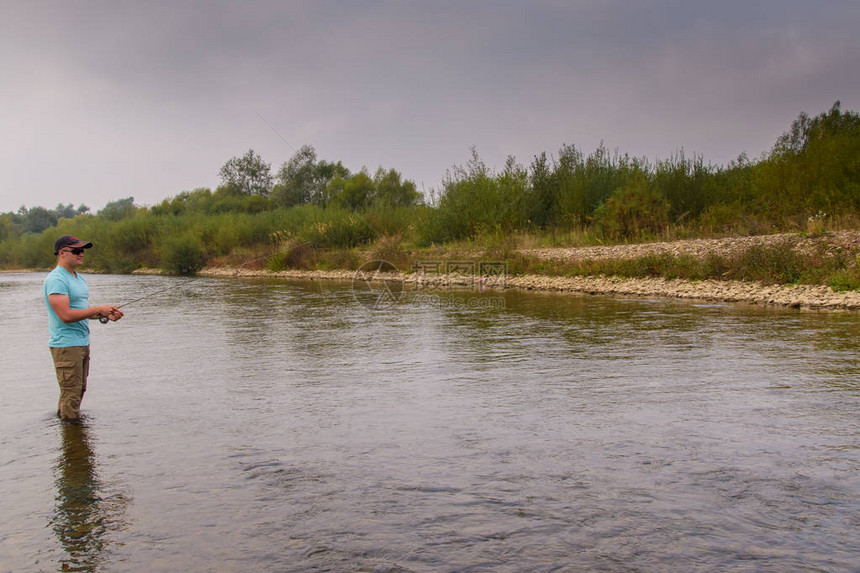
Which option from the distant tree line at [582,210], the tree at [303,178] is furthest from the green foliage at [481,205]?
the tree at [303,178]

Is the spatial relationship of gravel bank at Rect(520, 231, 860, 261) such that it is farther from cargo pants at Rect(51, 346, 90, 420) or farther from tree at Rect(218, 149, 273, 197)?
tree at Rect(218, 149, 273, 197)

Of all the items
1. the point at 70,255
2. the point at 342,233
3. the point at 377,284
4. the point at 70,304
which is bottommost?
the point at 377,284

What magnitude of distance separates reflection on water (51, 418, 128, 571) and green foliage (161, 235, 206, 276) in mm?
44235

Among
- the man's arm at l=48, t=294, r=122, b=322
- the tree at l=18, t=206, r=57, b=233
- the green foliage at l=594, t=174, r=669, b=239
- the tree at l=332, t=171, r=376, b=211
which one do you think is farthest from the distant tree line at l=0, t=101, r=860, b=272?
the tree at l=18, t=206, r=57, b=233

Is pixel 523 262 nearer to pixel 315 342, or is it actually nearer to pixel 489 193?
pixel 489 193

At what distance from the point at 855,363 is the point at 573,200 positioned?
21.7 m

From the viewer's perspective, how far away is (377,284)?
105 ft

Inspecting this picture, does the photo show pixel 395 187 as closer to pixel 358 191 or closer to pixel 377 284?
pixel 358 191

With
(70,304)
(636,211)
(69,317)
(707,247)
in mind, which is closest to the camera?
(69,317)

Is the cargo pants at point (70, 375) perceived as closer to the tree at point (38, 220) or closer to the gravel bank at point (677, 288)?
the gravel bank at point (677, 288)

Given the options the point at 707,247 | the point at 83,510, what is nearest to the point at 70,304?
the point at 83,510

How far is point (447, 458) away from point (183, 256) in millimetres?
46227

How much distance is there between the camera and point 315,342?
13.5 meters

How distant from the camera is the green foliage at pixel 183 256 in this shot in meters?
48.2
